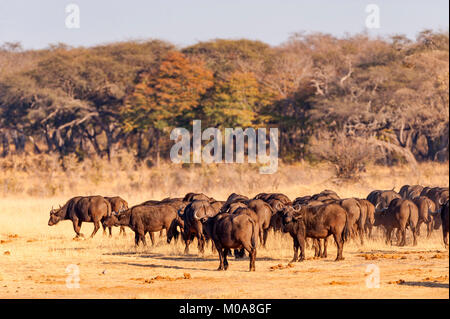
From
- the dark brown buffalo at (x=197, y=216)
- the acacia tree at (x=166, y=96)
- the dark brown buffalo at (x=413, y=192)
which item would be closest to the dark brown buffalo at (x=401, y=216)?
the dark brown buffalo at (x=413, y=192)

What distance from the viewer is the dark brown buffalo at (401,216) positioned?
1748cm

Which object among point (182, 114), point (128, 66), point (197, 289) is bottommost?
point (197, 289)

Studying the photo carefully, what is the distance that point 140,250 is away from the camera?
1784 centimetres

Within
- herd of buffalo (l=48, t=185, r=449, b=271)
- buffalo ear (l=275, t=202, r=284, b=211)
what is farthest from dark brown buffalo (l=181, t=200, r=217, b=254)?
buffalo ear (l=275, t=202, r=284, b=211)

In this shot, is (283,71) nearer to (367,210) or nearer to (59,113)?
(59,113)

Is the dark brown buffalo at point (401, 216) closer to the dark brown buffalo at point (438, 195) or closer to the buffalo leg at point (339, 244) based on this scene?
the dark brown buffalo at point (438, 195)

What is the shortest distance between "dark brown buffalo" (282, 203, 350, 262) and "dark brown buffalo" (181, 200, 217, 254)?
76.6 inches

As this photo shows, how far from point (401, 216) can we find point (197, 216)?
14.8 ft

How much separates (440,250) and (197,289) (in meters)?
6.39

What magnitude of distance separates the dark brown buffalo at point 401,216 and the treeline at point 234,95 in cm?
2024

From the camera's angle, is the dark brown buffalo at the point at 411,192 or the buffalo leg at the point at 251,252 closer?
the buffalo leg at the point at 251,252

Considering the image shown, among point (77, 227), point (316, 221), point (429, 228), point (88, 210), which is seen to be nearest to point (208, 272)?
point (316, 221)

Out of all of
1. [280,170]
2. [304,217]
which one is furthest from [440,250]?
[280,170]
